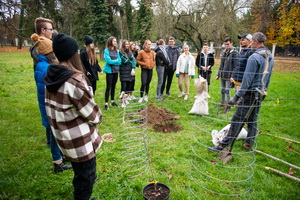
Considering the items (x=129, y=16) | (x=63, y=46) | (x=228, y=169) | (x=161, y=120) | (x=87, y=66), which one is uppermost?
(x=129, y=16)

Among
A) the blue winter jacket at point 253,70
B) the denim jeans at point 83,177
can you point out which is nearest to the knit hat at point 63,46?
the denim jeans at point 83,177

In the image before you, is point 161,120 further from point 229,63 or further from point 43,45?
point 43,45

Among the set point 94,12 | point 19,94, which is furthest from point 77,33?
point 19,94

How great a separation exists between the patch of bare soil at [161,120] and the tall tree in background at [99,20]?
16.1 m

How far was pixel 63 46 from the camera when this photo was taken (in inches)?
77.7

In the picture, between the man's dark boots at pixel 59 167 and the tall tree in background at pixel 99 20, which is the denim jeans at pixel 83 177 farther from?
the tall tree in background at pixel 99 20

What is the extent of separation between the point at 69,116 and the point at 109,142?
2383 millimetres

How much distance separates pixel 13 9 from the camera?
13.0 ft

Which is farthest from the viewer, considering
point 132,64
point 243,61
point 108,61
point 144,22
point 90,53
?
point 144,22

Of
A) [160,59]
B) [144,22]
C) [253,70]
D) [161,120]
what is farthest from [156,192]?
[144,22]

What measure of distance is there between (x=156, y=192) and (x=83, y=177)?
40.8 inches

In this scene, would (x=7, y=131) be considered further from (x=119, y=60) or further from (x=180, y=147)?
(x=180, y=147)

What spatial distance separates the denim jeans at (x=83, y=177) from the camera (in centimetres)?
219

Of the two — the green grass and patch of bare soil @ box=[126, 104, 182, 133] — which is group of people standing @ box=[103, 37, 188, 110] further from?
the green grass
